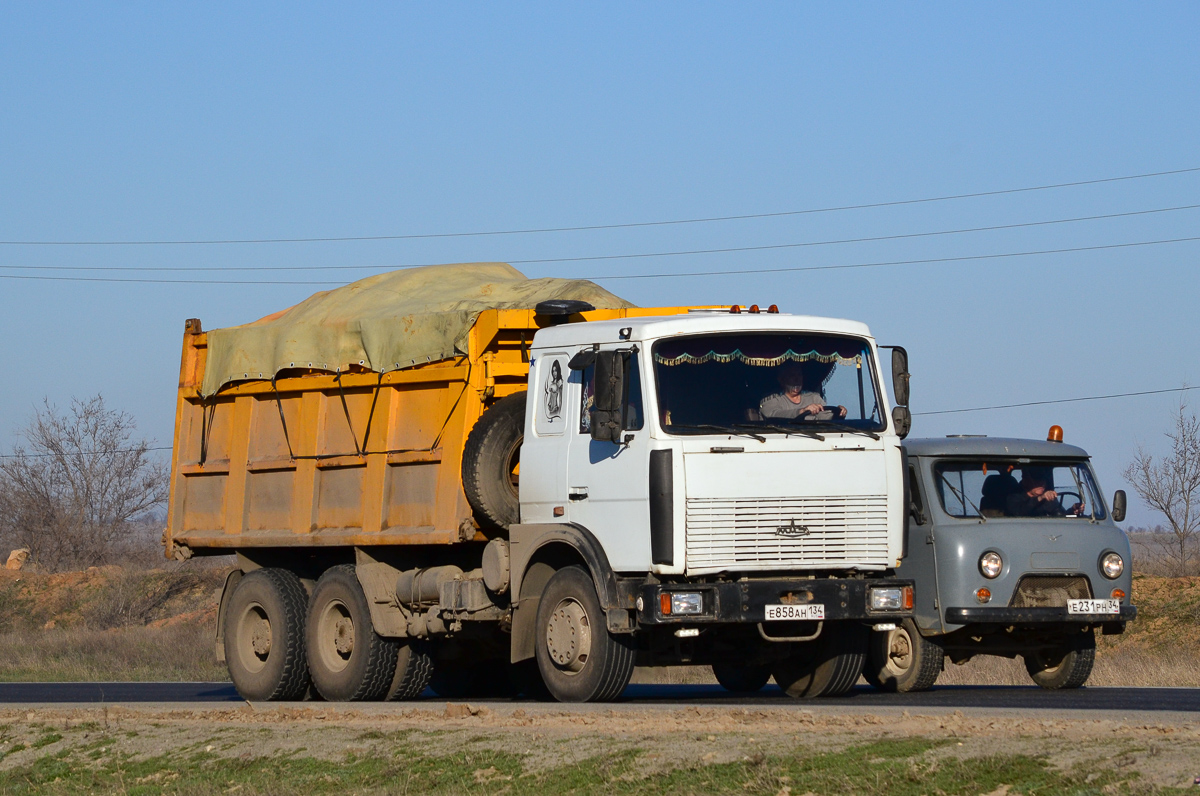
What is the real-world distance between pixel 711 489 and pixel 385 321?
4.20m

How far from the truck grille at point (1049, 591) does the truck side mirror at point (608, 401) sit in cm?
395

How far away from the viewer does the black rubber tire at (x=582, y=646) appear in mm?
11484

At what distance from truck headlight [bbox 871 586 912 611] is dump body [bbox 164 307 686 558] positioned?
2962mm

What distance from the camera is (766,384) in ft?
38.3

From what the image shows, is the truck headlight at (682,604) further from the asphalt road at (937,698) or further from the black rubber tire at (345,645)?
the black rubber tire at (345,645)

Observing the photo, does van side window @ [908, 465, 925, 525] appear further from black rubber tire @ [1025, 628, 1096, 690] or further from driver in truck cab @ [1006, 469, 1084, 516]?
black rubber tire @ [1025, 628, 1096, 690]

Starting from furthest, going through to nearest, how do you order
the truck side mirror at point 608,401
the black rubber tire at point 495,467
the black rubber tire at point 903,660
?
the black rubber tire at point 903,660 → the black rubber tire at point 495,467 → the truck side mirror at point 608,401

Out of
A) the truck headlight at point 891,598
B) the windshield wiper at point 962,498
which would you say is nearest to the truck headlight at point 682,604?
the truck headlight at point 891,598

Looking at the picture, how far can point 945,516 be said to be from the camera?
44.1 feet

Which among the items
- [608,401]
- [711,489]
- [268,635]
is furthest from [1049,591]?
[268,635]

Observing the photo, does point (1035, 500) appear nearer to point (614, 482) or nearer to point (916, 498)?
point (916, 498)

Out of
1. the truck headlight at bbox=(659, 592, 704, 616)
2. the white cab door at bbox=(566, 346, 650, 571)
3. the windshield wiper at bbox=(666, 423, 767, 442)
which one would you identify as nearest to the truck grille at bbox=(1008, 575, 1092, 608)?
the windshield wiper at bbox=(666, 423, 767, 442)

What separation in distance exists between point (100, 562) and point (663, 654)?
152 ft

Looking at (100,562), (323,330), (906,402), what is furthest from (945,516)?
(100,562)
